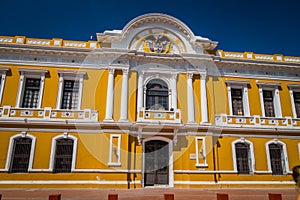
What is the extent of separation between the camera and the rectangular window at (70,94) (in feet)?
49.7

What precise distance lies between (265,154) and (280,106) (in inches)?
143

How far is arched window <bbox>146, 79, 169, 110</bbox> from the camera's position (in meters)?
15.4

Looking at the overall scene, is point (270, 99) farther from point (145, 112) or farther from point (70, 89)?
point (70, 89)

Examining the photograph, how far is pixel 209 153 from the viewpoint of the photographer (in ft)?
47.3

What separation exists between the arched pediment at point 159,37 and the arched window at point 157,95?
216 cm

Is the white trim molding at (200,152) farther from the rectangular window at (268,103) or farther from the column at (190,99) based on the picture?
the rectangular window at (268,103)

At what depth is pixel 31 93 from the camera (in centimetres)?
1503

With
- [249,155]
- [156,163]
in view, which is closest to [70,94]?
[156,163]

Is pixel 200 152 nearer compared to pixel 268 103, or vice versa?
pixel 200 152

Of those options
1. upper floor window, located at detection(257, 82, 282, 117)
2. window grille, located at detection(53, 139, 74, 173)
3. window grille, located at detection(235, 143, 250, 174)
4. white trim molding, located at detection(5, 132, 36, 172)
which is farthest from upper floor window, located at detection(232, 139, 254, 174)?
white trim molding, located at detection(5, 132, 36, 172)

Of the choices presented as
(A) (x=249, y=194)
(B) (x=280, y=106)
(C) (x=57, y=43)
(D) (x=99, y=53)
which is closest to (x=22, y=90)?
(C) (x=57, y=43)

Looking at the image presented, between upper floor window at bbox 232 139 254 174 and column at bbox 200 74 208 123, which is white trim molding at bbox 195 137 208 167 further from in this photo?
upper floor window at bbox 232 139 254 174

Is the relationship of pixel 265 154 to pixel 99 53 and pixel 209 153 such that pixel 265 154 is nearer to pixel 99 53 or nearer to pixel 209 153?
pixel 209 153

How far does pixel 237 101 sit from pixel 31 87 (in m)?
13.5
